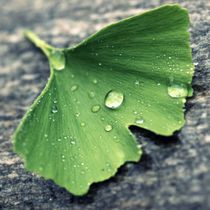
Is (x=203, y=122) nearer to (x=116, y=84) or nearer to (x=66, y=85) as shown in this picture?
(x=116, y=84)

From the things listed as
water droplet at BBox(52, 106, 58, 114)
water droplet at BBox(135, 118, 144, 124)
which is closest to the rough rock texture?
water droplet at BBox(135, 118, 144, 124)

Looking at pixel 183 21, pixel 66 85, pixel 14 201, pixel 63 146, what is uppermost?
pixel 183 21

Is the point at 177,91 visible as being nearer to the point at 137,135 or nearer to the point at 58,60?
the point at 137,135

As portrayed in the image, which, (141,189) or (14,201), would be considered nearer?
(141,189)

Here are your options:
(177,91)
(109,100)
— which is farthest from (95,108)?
(177,91)

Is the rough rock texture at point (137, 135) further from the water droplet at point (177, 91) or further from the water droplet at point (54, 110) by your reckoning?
the water droplet at point (54, 110)

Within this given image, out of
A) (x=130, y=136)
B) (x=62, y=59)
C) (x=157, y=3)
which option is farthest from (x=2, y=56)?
(x=130, y=136)

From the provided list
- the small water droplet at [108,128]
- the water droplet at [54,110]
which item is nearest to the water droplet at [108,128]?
the small water droplet at [108,128]
